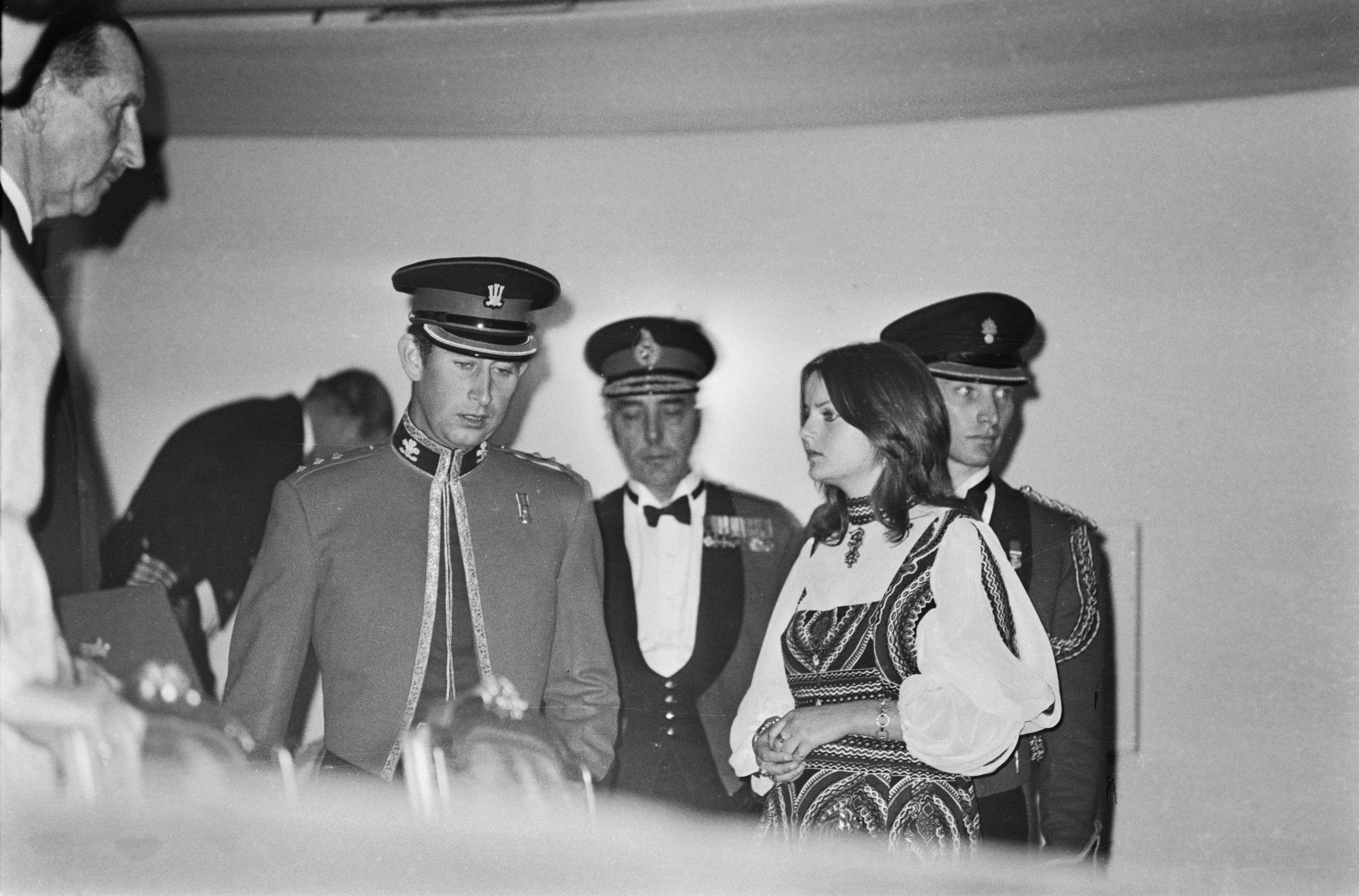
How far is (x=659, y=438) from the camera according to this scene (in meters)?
2.25

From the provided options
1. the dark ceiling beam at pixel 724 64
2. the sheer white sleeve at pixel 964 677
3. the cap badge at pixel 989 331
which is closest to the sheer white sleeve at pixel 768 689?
the sheer white sleeve at pixel 964 677

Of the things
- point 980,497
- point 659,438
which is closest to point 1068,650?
point 980,497

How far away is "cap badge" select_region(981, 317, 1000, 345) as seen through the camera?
7.24 ft

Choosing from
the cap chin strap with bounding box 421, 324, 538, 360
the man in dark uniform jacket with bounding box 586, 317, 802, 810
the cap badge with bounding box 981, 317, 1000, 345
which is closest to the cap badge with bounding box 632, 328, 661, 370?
the man in dark uniform jacket with bounding box 586, 317, 802, 810

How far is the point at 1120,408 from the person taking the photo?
2.25 meters

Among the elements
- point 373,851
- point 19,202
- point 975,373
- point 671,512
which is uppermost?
point 19,202

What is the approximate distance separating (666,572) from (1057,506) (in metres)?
0.68

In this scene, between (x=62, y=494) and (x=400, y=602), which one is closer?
(x=400, y=602)

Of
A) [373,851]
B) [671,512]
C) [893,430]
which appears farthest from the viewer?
[671,512]

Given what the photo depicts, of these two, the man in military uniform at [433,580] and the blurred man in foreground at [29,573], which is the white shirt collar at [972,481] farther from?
the blurred man in foreground at [29,573]

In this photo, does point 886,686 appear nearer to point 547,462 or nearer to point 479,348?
point 547,462

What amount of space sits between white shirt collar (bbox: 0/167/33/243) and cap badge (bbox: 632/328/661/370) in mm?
1039

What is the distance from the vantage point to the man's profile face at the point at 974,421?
2156 millimetres

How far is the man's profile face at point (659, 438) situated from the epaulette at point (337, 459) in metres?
0.43
